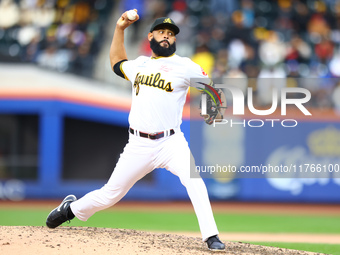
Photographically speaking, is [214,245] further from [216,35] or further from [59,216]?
[216,35]

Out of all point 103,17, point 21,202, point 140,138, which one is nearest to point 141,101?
point 140,138

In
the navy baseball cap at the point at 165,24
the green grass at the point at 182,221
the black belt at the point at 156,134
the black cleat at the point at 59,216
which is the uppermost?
the navy baseball cap at the point at 165,24

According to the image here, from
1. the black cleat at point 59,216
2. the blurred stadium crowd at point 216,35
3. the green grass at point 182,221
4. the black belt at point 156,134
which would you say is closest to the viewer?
the black belt at point 156,134

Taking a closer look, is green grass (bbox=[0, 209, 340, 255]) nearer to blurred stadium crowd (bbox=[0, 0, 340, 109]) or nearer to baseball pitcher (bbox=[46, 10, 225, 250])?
blurred stadium crowd (bbox=[0, 0, 340, 109])

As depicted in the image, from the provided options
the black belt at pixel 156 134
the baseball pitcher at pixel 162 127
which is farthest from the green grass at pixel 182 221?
the black belt at pixel 156 134

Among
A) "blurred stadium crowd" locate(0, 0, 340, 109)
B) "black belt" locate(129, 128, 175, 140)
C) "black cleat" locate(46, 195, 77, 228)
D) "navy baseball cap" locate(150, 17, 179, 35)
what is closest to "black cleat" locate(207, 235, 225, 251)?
"black belt" locate(129, 128, 175, 140)

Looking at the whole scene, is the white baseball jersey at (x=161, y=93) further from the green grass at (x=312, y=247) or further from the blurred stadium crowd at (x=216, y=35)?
the blurred stadium crowd at (x=216, y=35)

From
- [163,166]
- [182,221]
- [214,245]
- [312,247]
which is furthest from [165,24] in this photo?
[182,221]

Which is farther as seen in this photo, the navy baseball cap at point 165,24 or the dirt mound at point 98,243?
the navy baseball cap at point 165,24
